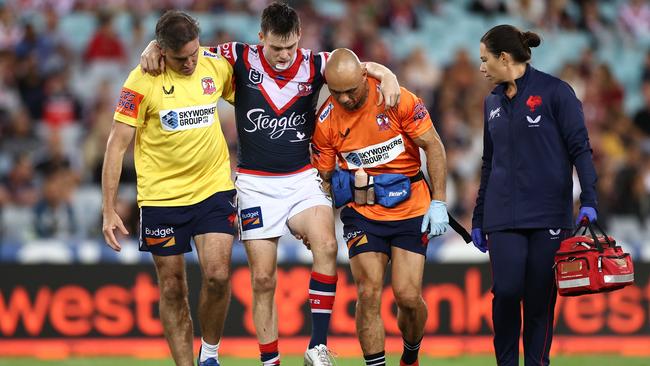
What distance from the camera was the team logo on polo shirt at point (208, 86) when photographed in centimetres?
866

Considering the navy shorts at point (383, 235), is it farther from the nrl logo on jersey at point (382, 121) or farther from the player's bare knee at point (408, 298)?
the nrl logo on jersey at point (382, 121)

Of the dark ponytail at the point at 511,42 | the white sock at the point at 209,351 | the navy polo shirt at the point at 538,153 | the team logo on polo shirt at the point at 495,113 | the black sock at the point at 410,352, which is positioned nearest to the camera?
the navy polo shirt at the point at 538,153

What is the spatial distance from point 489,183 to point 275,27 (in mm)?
1893

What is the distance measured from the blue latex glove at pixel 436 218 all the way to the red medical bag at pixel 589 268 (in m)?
1.06

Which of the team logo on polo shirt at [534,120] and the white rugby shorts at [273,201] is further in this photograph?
the white rugby shorts at [273,201]

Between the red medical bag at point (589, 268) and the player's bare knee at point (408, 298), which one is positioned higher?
the red medical bag at point (589, 268)

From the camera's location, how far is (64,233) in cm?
1379

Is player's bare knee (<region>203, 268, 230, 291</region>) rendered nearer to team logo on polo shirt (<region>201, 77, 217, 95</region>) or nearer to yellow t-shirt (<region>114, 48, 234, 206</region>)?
yellow t-shirt (<region>114, 48, 234, 206</region>)

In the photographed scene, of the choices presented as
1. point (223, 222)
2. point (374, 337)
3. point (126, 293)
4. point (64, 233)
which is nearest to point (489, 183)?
point (374, 337)

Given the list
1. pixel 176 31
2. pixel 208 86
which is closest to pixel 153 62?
pixel 176 31

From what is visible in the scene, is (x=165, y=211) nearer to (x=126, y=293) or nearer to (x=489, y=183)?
(x=489, y=183)

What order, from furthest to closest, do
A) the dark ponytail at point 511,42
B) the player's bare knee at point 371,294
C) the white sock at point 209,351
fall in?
the white sock at point 209,351 < the player's bare knee at point 371,294 < the dark ponytail at point 511,42

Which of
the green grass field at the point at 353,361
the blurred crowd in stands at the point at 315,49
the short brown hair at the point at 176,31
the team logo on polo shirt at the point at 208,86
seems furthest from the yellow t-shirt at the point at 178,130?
the blurred crowd in stands at the point at 315,49

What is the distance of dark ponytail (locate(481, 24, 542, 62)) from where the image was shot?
8.24m
